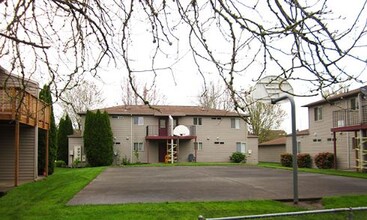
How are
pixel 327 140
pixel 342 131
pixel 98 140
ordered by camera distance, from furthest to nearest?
pixel 98 140
pixel 327 140
pixel 342 131

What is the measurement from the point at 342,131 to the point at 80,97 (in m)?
17.5

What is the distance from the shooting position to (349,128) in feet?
73.6

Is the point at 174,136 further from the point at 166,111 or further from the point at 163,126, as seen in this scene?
the point at 166,111

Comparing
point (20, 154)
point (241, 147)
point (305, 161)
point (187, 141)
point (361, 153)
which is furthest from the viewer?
point (241, 147)

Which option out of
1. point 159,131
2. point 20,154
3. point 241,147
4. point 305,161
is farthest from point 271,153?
point 20,154

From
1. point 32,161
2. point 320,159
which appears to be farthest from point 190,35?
point 320,159

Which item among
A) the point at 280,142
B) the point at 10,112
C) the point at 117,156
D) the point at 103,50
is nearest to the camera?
the point at 103,50

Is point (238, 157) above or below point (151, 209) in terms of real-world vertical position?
below

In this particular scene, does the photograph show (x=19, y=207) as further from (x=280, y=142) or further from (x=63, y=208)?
(x=280, y=142)

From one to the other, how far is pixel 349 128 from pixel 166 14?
20.6m

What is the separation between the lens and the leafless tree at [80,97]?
508cm

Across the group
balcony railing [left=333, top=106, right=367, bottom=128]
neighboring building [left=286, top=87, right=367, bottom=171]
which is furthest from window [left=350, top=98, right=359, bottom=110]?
balcony railing [left=333, top=106, right=367, bottom=128]

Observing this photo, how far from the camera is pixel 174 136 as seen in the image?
1363 inches

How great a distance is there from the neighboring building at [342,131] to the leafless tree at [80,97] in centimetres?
1159
